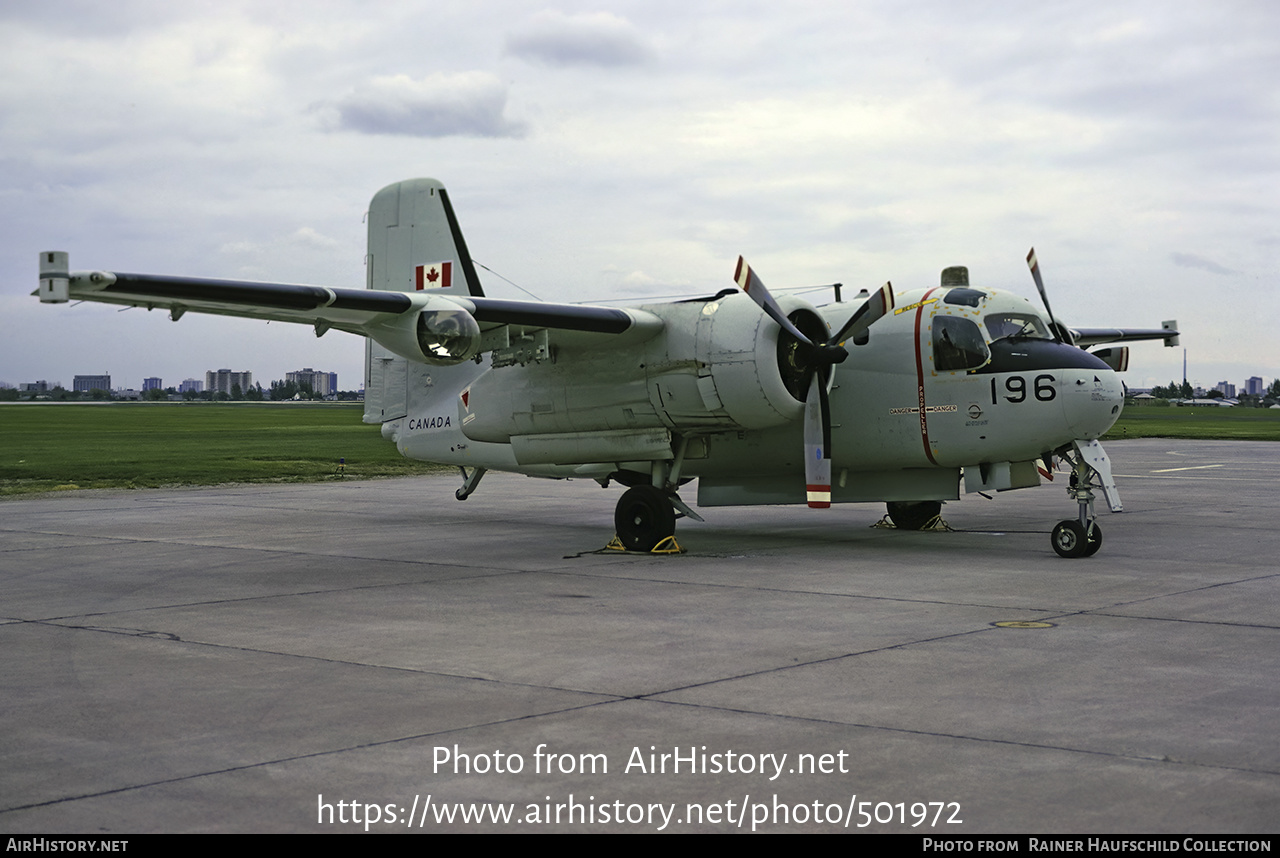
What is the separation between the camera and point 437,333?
1308cm

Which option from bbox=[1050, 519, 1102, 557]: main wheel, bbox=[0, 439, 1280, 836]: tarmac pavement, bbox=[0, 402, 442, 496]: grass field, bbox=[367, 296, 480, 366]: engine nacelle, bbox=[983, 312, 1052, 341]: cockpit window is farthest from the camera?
bbox=[0, 402, 442, 496]: grass field

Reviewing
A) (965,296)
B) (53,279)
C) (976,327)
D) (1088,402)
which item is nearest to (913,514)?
(976,327)

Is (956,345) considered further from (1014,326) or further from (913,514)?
(913,514)

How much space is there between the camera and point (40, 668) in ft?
26.6

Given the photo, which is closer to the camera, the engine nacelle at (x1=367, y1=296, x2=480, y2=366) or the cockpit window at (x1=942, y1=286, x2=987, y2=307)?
the engine nacelle at (x1=367, y1=296, x2=480, y2=366)

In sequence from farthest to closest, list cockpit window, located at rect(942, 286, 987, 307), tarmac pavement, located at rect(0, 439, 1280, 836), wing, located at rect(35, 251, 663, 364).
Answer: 1. cockpit window, located at rect(942, 286, 987, 307)
2. wing, located at rect(35, 251, 663, 364)
3. tarmac pavement, located at rect(0, 439, 1280, 836)

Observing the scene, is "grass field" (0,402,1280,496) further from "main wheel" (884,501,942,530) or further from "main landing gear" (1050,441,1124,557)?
"main landing gear" (1050,441,1124,557)

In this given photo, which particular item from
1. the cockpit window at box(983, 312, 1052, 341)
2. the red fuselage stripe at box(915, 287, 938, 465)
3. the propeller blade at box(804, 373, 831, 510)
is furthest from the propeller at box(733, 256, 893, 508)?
the cockpit window at box(983, 312, 1052, 341)

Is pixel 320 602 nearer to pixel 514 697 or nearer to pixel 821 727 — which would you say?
pixel 514 697

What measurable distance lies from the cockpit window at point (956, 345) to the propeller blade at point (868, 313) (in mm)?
922

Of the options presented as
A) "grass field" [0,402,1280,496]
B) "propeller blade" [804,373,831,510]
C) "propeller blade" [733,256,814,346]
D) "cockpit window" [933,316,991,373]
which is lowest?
"grass field" [0,402,1280,496]

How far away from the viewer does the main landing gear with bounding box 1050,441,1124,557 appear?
14055mm

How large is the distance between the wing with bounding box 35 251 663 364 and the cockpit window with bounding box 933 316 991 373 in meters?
3.63
